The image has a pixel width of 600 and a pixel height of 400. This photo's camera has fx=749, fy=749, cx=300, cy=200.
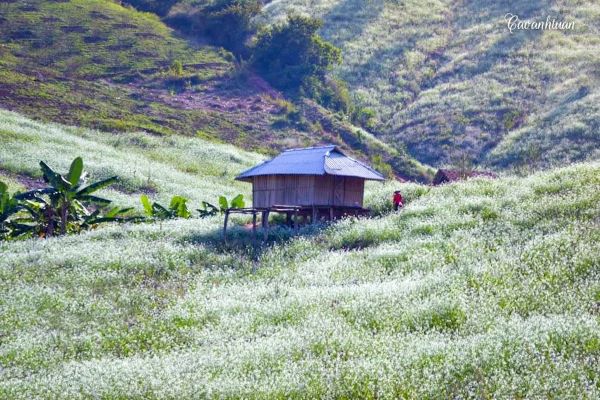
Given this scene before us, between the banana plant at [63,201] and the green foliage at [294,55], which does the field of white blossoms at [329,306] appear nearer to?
the banana plant at [63,201]

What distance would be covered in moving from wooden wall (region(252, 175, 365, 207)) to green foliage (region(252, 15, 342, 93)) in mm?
51326

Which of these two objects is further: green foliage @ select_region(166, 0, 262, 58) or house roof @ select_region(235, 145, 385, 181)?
green foliage @ select_region(166, 0, 262, 58)

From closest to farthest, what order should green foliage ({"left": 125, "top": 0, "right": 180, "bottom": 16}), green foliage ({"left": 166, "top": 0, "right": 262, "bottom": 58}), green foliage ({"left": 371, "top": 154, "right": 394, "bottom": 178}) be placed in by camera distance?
green foliage ({"left": 371, "top": 154, "right": 394, "bottom": 178}) < green foliage ({"left": 166, "top": 0, "right": 262, "bottom": 58}) < green foliage ({"left": 125, "top": 0, "right": 180, "bottom": 16})

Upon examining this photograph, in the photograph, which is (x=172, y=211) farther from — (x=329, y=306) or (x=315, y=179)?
(x=329, y=306)

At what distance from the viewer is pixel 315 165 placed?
33812 mm

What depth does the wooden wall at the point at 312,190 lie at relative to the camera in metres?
34.3

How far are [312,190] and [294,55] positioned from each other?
2256 inches

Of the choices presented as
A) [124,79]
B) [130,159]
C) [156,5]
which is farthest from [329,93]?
[156,5]

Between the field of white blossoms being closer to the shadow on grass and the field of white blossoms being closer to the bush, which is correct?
the shadow on grass

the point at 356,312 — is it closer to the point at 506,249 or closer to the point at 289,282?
the point at 289,282

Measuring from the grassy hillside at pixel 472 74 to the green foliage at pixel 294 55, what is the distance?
4591mm

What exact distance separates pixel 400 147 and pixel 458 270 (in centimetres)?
5255

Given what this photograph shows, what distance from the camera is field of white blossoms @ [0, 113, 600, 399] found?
11898 mm

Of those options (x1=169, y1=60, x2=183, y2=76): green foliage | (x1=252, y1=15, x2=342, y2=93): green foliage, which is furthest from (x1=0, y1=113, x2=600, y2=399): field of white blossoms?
(x1=252, y1=15, x2=342, y2=93): green foliage
